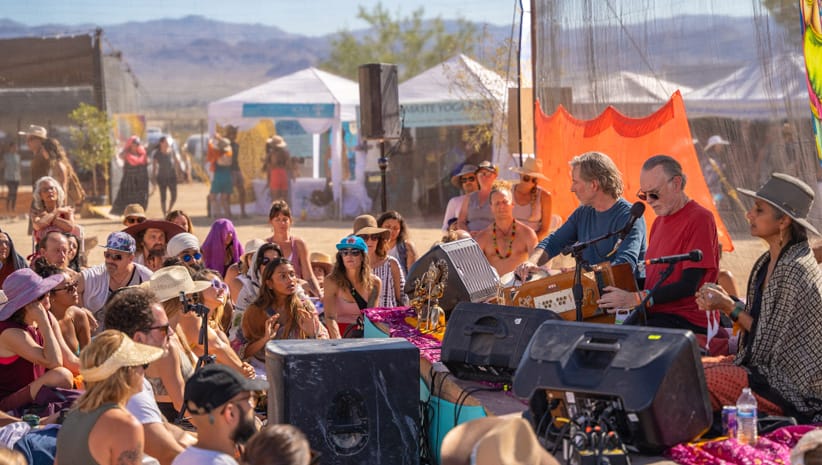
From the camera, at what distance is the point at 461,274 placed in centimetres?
598

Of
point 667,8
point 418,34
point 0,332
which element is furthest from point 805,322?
point 418,34

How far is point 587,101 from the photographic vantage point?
31.8ft

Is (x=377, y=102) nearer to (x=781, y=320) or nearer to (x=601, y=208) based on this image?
(x=601, y=208)

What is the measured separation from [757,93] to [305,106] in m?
12.7

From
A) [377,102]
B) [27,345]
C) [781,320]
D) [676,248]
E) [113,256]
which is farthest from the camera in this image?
[377,102]

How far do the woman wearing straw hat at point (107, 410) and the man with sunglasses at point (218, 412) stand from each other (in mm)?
228

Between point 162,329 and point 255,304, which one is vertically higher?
point 162,329

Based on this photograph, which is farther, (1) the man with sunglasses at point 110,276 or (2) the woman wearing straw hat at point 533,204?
(2) the woman wearing straw hat at point 533,204

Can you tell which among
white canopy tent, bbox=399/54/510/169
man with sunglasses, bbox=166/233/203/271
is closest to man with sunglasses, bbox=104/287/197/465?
man with sunglasses, bbox=166/233/203/271

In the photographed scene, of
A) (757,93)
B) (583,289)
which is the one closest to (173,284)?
(583,289)

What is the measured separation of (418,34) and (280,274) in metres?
56.3

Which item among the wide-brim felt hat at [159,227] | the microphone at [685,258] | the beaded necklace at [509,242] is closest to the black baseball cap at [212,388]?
the microphone at [685,258]

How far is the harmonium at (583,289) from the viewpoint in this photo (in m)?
4.90

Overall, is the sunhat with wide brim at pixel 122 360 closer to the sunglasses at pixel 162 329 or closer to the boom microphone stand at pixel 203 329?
the sunglasses at pixel 162 329
